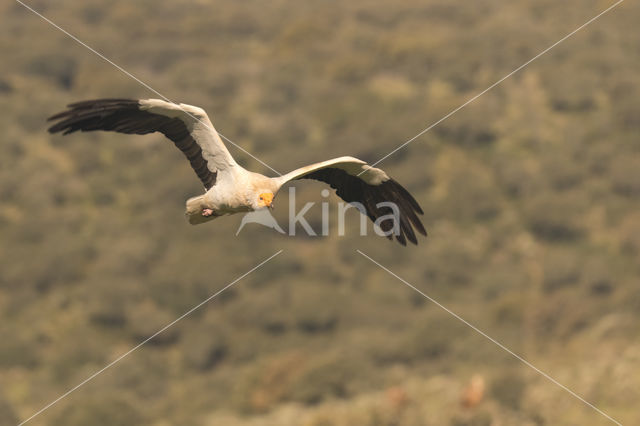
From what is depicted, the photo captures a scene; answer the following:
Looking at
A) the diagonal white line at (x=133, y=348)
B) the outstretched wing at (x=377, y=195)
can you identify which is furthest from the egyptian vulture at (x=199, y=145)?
the diagonal white line at (x=133, y=348)

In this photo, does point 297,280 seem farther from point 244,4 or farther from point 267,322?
point 244,4

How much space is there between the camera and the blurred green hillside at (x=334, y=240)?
111ft

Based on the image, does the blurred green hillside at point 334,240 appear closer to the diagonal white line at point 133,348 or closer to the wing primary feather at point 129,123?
the diagonal white line at point 133,348

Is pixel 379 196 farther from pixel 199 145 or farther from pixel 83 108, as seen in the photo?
pixel 83 108

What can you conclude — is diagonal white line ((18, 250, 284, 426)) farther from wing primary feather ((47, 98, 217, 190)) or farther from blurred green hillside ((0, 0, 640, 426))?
wing primary feather ((47, 98, 217, 190))

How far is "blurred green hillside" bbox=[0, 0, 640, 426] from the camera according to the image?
33719mm

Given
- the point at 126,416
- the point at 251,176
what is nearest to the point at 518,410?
the point at 126,416

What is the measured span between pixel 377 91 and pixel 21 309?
79.5 ft

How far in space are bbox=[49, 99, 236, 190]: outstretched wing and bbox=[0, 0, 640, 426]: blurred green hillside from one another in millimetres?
12725

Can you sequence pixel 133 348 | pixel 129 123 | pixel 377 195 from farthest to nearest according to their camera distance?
pixel 133 348
pixel 377 195
pixel 129 123

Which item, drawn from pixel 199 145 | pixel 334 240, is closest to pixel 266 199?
pixel 199 145

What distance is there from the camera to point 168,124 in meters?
11.6

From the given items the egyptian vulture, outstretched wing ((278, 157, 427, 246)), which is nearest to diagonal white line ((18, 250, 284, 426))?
outstretched wing ((278, 157, 427, 246))

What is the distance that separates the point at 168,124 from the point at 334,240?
35504 mm
